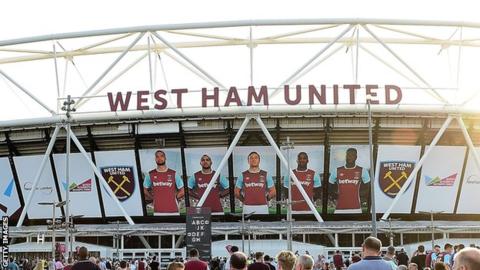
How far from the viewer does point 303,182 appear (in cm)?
5519

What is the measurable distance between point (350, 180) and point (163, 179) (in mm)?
13372

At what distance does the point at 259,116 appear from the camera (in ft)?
170

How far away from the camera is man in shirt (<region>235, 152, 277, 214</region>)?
181 feet

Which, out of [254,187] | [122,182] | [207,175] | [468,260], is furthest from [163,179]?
[468,260]

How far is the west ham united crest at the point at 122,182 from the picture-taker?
5572cm

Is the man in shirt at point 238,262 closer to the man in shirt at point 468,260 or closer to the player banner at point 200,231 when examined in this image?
the man in shirt at point 468,260

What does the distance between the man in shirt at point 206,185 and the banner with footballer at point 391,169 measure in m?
11.0

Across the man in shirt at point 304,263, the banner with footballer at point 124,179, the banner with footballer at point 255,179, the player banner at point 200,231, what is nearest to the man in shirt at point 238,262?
the man in shirt at point 304,263

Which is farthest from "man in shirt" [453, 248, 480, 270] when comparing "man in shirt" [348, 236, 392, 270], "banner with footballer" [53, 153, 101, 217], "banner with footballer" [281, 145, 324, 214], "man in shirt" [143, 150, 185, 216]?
"banner with footballer" [53, 153, 101, 217]

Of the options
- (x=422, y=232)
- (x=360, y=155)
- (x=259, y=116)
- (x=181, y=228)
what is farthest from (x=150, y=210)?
(x=422, y=232)

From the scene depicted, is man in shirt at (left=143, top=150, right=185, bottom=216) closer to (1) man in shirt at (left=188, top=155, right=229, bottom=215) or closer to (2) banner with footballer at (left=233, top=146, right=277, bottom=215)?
(1) man in shirt at (left=188, top=155, right=229, bottom=215)

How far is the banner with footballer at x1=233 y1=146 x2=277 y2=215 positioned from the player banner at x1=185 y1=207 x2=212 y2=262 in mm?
23044

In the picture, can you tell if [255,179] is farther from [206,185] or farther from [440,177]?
[440,177]

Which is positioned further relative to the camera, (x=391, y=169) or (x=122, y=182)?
(x=122, y=182)
